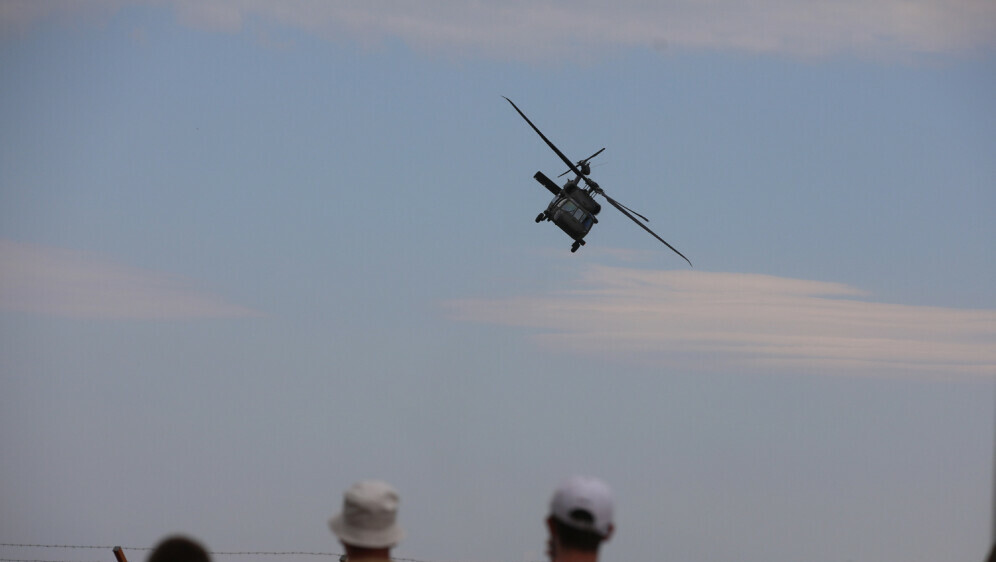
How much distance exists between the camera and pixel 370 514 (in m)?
7.40

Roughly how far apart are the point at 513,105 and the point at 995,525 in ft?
81.3

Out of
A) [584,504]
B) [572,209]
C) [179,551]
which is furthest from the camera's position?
[572,209]

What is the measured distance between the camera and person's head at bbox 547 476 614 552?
701 centimetres

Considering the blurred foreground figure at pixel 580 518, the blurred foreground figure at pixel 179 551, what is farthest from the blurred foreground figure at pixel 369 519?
the blurred foreground figure at pixel 179 551

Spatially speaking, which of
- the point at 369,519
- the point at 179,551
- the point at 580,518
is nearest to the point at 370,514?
the point at 369,519

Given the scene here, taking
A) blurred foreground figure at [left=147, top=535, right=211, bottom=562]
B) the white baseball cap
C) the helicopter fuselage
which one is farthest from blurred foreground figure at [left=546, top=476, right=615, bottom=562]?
the helicopter fuselage

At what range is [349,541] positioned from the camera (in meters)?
7.45

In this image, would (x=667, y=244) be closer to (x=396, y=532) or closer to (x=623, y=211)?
(x=623, y=211)

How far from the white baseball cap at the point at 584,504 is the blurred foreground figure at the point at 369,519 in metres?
0.92

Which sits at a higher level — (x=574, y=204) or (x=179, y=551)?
(x=574, y=204)

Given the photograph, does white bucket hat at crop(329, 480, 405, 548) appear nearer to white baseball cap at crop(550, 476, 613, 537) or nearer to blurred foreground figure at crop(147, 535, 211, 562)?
white baseball cap at crop(550, 476, 613, 537)

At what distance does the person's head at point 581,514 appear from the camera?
7012 millimetres

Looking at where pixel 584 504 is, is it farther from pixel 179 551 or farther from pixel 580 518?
pixel 179 551

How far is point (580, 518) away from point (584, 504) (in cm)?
8
